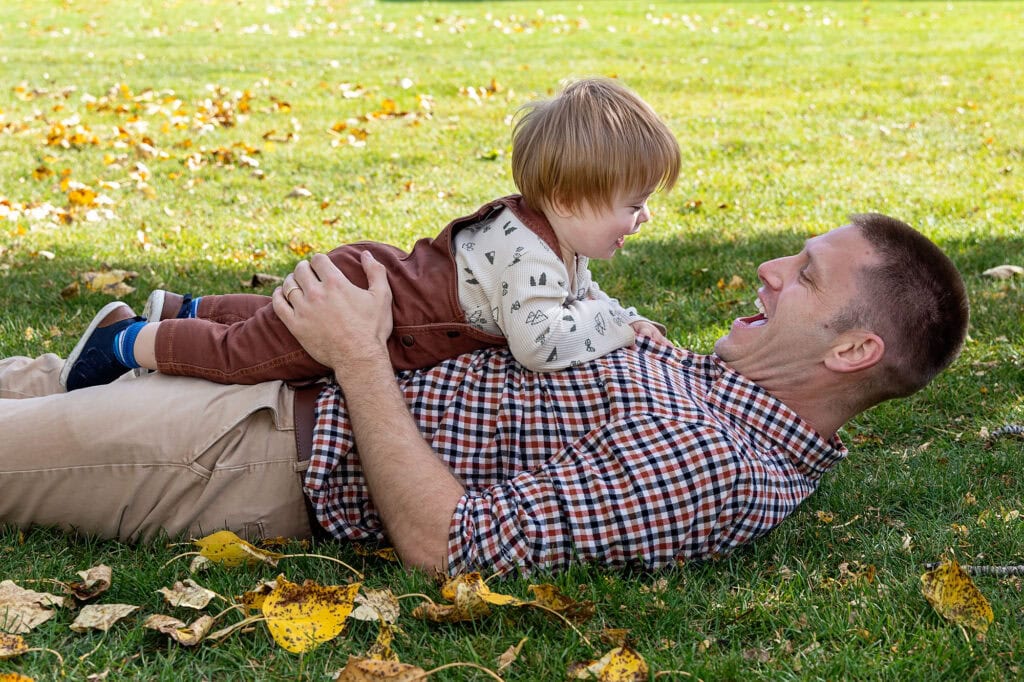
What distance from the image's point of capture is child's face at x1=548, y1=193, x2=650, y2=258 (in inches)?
118

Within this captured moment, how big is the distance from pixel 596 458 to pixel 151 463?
1.15m

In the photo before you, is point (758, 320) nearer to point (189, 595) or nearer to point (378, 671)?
point (378, 671)

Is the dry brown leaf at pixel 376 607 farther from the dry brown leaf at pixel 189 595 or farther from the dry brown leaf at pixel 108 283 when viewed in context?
the dry brown leaf at pixel 108 283

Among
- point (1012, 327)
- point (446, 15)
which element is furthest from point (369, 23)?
point (1012, 327)

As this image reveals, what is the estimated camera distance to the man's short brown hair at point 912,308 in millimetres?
2811

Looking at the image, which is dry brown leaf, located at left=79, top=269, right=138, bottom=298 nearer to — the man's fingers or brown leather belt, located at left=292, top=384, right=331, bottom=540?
the man's fingers

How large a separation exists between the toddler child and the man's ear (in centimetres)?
54

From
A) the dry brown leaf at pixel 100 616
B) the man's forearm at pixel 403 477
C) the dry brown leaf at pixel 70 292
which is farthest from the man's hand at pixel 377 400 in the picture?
the dry brown leaf at pixel 70 292

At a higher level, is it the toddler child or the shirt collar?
the toddler child

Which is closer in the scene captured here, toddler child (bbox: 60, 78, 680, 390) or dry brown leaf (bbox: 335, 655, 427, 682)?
dry brown leaf (bbox: 335, 655, 427, 682)

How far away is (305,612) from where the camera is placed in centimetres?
236

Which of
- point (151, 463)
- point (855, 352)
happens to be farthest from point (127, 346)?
point (855, 352)

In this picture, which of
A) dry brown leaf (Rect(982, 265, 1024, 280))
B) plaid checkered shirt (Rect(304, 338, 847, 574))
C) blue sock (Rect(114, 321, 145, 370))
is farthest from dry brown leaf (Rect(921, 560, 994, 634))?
dry brown leaf (Rect(982, 265, 1024, 280))

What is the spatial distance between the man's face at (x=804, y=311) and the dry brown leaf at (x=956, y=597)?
2.11 feet
